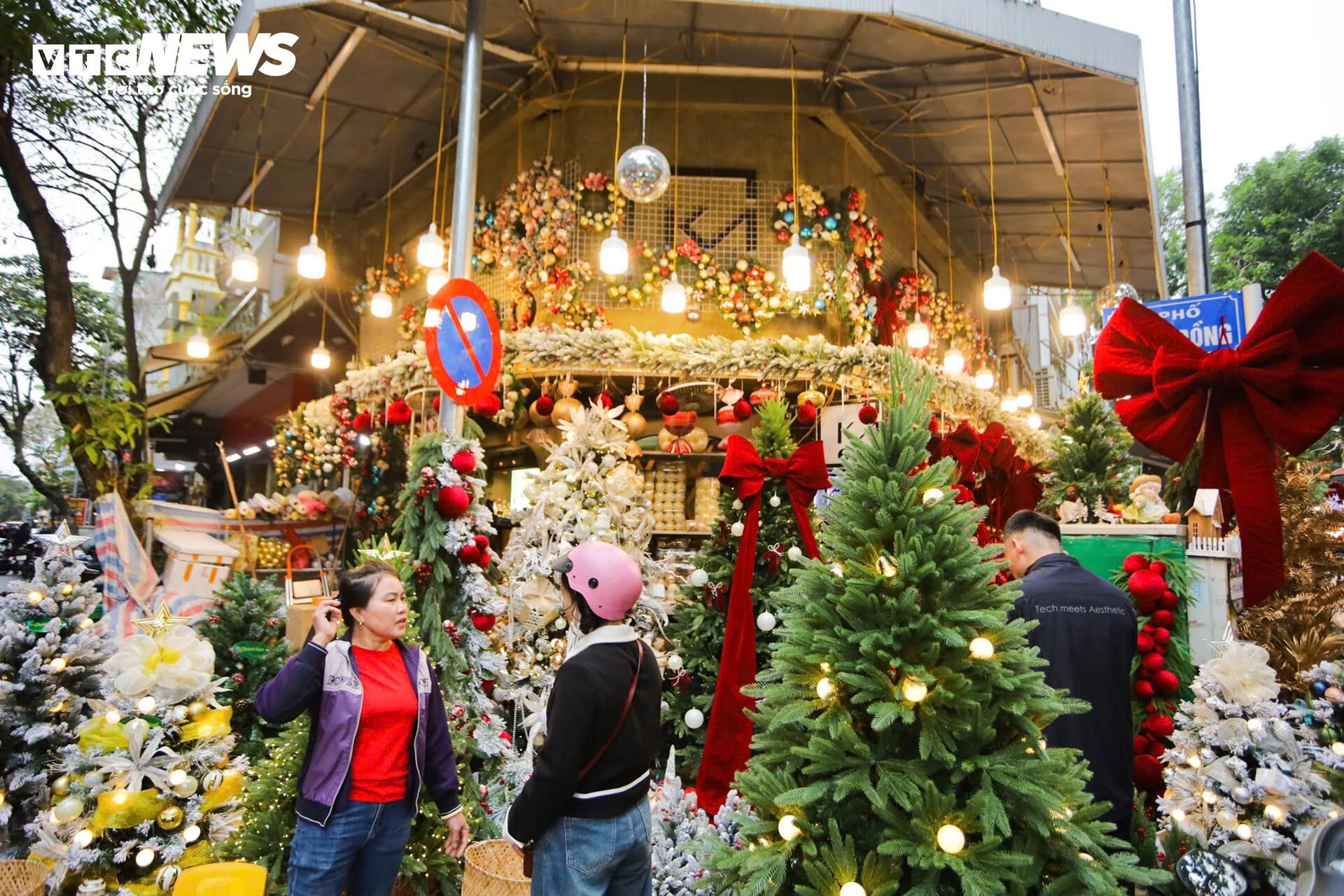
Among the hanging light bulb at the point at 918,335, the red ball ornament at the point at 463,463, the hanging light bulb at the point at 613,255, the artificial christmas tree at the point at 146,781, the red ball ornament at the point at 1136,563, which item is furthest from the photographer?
the hanging light bulb at the point at 918,335

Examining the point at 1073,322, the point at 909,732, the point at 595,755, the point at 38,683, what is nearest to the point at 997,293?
the point at 1073,322

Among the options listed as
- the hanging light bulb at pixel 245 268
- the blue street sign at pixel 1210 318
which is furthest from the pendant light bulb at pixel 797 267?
the hanging light bulb at pixel 245 268

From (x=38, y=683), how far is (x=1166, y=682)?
4.91 metres

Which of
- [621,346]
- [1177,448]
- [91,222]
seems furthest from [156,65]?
[1177,448]

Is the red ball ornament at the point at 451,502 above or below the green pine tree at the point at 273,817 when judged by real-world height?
above

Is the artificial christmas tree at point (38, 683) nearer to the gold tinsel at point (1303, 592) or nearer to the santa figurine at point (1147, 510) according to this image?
the gold tinsel at point (1303, 592)

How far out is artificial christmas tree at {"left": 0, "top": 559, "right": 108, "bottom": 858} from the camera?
3.33 meters

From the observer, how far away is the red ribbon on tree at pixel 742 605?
4.58 m

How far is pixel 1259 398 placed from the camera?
3184mm

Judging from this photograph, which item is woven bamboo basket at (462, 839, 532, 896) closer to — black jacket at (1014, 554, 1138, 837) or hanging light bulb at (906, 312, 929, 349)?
black jacket at (1014, 554, 1138, 837)

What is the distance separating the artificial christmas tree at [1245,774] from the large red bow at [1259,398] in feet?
2.00

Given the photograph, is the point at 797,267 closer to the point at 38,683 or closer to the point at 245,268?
the point at 245,268

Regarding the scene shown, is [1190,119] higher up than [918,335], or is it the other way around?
[1190,119]

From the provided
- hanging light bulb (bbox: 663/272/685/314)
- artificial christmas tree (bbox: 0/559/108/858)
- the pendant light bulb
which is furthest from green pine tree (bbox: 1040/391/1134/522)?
artificial christmas tree (bbox: 0/559/108/858)
